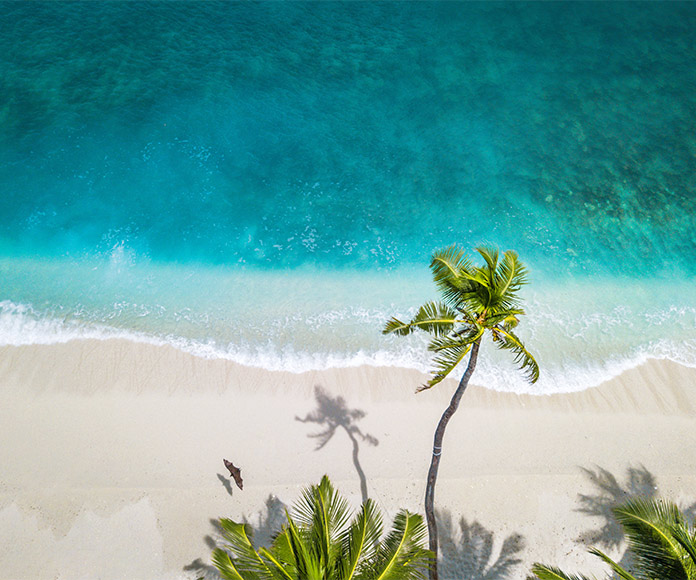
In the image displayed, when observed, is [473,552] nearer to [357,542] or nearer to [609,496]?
[609,496]

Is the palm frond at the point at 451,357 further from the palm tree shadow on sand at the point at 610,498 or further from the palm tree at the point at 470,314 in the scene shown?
the palm tree shadow on sand at the point at 610,498

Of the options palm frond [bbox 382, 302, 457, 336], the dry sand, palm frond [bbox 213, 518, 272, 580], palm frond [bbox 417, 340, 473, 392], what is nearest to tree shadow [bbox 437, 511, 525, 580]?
the dry sand

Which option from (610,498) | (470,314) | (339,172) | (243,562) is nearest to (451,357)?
(470,314)

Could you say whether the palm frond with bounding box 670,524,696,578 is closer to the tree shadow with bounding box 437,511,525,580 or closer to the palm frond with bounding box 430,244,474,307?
the tree shadow with bounding box 437,511,525,580

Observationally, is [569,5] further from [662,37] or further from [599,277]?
[599,277]

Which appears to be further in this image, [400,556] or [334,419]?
[334,419]

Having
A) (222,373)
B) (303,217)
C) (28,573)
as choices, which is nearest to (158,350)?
(222,373)

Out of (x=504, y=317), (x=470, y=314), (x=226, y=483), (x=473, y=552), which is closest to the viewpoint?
(x=504, y=317)
